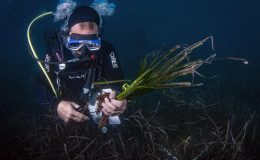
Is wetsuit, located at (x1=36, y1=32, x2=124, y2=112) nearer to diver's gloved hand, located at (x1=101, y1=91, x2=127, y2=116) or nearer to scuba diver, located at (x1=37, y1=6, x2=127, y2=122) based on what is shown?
scuba diver, located at (x1=37, y1=6, x2=127, y2=122)

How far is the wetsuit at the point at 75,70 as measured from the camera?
4.13 metres

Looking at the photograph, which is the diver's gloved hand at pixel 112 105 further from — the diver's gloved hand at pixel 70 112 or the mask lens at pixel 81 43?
the mask lens at pixel 81 43

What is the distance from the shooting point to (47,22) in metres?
22.0

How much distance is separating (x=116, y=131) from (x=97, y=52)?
4.12ft

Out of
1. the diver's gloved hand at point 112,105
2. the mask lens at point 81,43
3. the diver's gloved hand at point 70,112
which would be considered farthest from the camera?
the mask lens at point 81,43

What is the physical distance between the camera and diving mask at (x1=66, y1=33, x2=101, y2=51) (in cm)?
405

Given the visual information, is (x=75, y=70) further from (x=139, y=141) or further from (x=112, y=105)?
(x=112, y=105)

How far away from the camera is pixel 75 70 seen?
4.23 metres

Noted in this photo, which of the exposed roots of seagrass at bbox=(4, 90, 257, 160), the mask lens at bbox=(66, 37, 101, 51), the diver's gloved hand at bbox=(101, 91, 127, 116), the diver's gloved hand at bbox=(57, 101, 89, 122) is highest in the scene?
the mask lens at bbox=(66, 37, 101, 51)

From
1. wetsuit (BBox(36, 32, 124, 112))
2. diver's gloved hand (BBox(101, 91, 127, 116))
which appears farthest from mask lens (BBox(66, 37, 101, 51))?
diver's gloved hand (BBox(101, 91, 127, 116))

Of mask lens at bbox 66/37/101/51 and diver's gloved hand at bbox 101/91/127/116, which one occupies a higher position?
mask lens at bbox 66/37/101/51

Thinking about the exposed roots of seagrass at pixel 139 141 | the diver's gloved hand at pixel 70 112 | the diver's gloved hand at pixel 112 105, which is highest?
the diver's gloved hand at pixel 112 105

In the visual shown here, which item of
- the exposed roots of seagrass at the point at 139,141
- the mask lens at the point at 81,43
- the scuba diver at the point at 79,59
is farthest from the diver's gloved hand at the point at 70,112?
the mask lens at the point at 81,43

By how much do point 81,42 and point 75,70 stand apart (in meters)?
0.44
